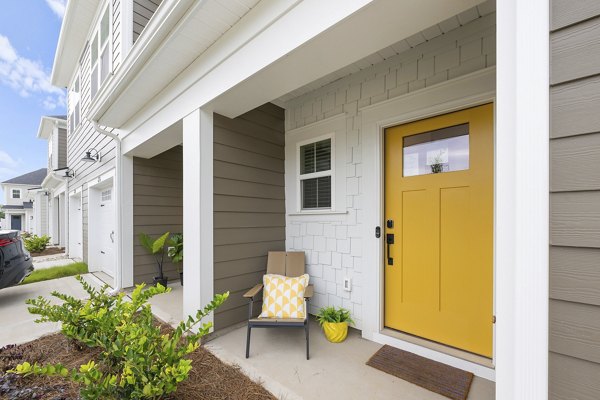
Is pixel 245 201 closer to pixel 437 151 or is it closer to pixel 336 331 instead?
pixel 336 331

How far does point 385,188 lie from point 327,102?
135cm

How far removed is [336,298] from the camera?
9.95ft

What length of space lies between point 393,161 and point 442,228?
83 cm

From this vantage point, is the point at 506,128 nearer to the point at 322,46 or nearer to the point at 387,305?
the point at 322,46

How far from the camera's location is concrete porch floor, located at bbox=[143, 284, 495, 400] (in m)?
1.90

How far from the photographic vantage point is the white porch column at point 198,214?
2641 millimetres

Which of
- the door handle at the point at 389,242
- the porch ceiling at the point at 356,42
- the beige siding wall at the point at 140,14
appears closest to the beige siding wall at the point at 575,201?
the porch ceiling at the point at 356,42

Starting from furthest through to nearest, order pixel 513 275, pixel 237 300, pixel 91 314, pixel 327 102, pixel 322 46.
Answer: pixel 327 102 → pixel 237 300 → pixel 91 314 → pixel 322 46 → pixel 513 275

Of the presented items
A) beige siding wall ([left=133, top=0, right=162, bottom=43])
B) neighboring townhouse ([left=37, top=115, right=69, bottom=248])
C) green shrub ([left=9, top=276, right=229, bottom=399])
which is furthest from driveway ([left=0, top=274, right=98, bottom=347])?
neighboring townhouse ([left=37, top=115, right=69, bottom=248])

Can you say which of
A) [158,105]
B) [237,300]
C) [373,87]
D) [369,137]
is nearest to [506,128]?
[369,137]

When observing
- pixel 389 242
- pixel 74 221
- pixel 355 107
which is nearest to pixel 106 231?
pixel 74 221

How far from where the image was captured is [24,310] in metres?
3.60

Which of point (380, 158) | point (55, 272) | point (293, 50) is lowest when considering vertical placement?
point (55, 272)

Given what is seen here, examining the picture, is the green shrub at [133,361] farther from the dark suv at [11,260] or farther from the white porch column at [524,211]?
the dark suv at [11,260]
